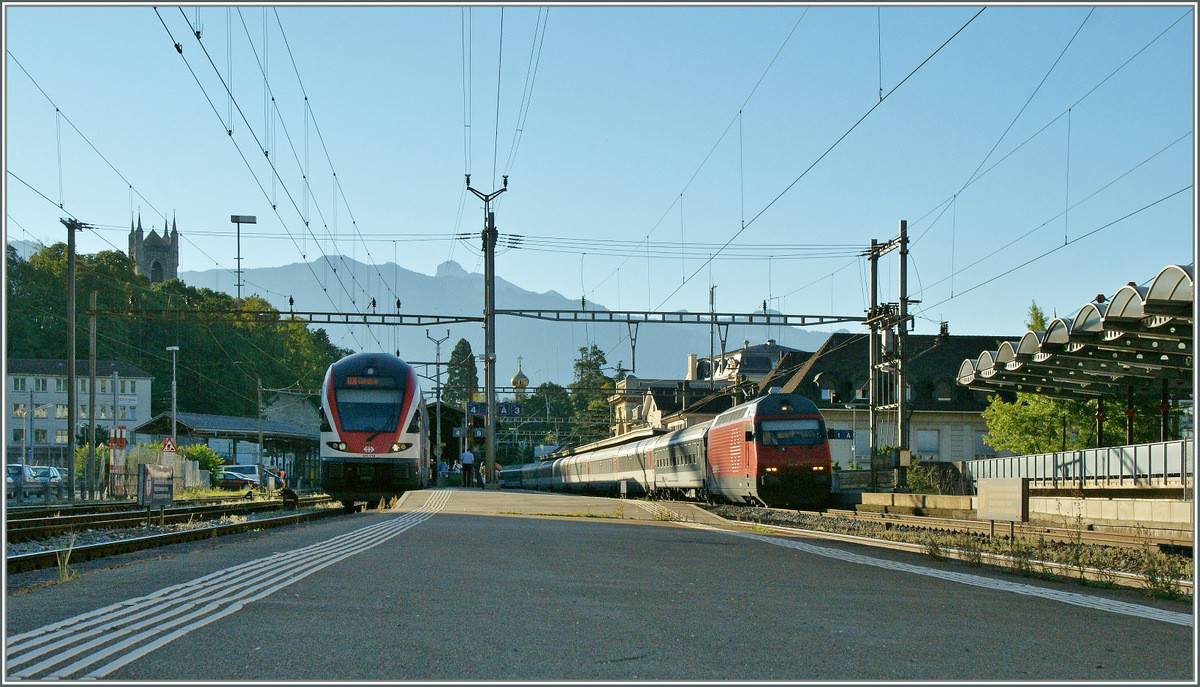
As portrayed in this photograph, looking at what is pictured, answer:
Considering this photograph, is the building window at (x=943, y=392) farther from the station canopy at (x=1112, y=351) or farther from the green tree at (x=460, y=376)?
the green tree at (x=460, y=376)

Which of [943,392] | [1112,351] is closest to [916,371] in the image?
[943,392]

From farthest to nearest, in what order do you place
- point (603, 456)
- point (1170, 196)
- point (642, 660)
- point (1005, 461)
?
point (603, 456) → point (1005, 461) → point (1170, 196) → point (642, 660)

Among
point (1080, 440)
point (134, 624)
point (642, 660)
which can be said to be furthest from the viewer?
point (1080, 440)

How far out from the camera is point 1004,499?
13844mm

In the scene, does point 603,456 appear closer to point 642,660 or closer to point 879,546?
point 879,546

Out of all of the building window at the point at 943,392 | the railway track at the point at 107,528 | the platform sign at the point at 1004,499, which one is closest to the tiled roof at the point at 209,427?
the railway track at the point at 107,528

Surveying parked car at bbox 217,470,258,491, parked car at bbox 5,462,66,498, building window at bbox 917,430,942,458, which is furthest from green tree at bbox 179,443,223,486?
building window at bbox 917,430,942,458

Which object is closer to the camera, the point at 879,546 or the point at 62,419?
the point at 879,546

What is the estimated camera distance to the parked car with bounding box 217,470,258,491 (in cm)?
5481

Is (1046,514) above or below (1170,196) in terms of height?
below

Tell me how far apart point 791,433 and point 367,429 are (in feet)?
41.4

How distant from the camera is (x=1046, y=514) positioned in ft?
74.1

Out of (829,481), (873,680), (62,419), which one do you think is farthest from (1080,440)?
(62,419)

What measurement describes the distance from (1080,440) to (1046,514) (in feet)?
71.3
